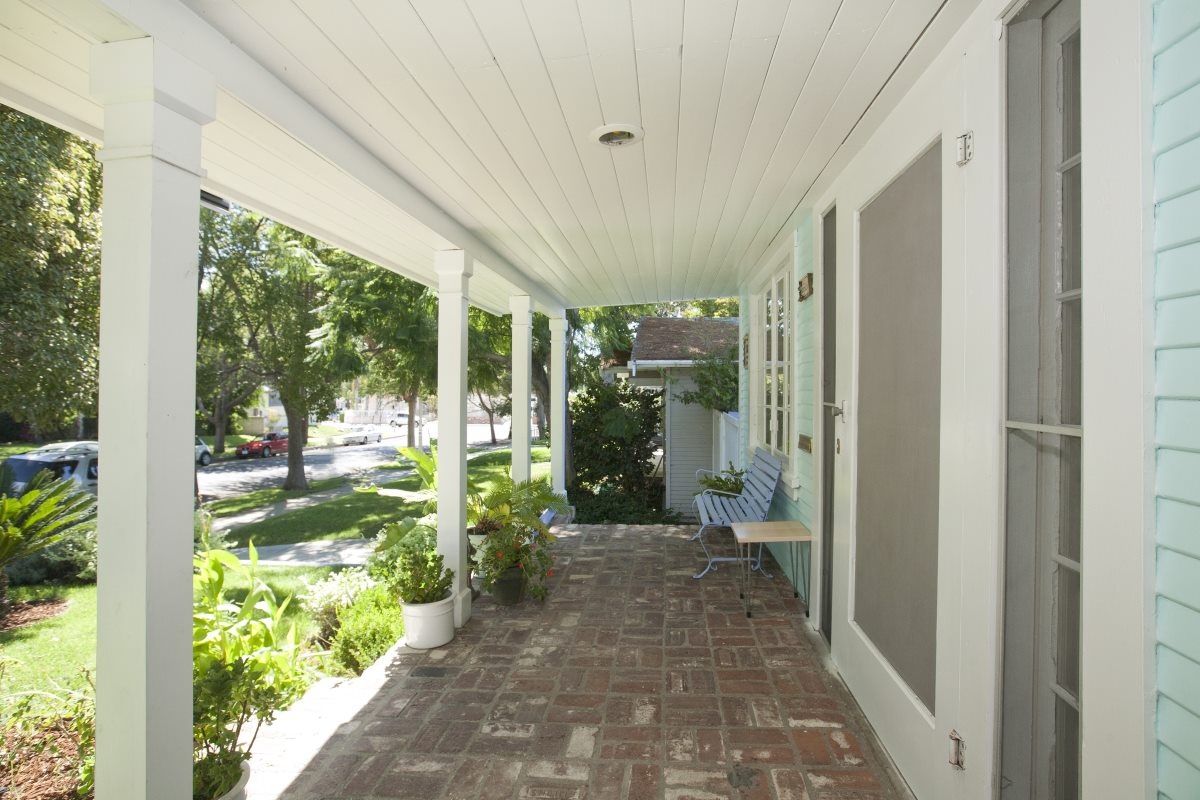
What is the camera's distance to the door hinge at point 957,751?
1.87m

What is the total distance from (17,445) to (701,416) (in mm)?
24761

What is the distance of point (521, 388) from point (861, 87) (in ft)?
16.4

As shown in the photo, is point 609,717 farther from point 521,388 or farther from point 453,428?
point 521,388

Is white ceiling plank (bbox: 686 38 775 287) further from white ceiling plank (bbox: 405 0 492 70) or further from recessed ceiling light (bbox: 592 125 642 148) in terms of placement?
white ceiling plank (bbox: 405 0 492 70)

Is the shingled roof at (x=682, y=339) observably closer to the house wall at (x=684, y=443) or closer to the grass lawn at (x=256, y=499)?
the house wall at (x=684, y=443)

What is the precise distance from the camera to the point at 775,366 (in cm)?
529

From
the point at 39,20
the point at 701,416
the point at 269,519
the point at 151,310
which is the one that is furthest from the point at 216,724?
the point at 269,519

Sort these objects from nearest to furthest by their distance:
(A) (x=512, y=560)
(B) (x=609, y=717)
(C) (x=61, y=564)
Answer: (B) (x=609, y=717), (A) (x=512, y=560), (C) (x=61, y=564)

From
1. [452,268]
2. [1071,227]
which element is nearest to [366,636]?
[452,268]

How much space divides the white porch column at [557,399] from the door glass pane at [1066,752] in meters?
6.84

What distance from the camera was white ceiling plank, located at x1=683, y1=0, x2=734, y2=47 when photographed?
71.7 inches

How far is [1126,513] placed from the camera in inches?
47.8

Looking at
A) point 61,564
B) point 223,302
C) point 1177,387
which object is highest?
point 223,302

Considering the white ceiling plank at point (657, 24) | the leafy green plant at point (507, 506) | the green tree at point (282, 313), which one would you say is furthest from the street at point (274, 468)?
the white ceiling plank at point (657, 24)
